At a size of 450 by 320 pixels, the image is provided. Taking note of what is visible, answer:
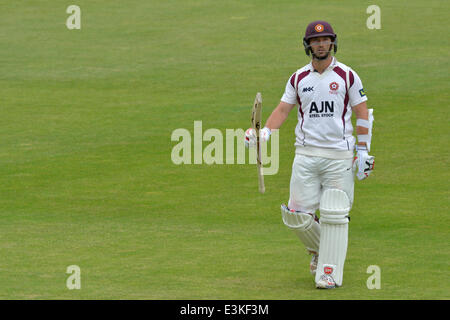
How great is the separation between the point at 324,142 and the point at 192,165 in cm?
660

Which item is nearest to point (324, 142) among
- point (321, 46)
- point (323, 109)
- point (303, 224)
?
point (323, 109)

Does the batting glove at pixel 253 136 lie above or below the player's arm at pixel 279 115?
below

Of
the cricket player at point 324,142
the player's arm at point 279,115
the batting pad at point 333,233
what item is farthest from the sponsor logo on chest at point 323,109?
the batting pad at point 333,233

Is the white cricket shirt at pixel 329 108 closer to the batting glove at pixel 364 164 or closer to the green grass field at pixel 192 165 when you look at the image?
the batting glove at pixel 364 164

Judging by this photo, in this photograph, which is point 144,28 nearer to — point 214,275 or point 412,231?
point 412,231

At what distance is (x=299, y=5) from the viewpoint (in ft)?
84.8

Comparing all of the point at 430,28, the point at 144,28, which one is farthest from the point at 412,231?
the point at 144,28

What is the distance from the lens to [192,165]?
599 inches

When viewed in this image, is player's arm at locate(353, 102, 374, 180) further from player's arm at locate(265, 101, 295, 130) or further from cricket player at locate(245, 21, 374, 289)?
player's arm at locate(265, 101, 295, 130)

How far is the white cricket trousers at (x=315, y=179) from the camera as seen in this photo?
345 inches

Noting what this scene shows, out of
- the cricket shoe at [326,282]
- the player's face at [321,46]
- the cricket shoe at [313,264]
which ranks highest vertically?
the player's face at [321,46]

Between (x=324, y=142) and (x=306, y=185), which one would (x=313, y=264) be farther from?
(x=324, y=142)

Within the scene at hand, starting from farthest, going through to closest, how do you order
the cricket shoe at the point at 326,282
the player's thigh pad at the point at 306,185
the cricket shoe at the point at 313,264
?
the cricket shoe at the point at 313,264 → the player's thigh pad at the point at 306,185 → the cricket shoe at the point at 326,282
